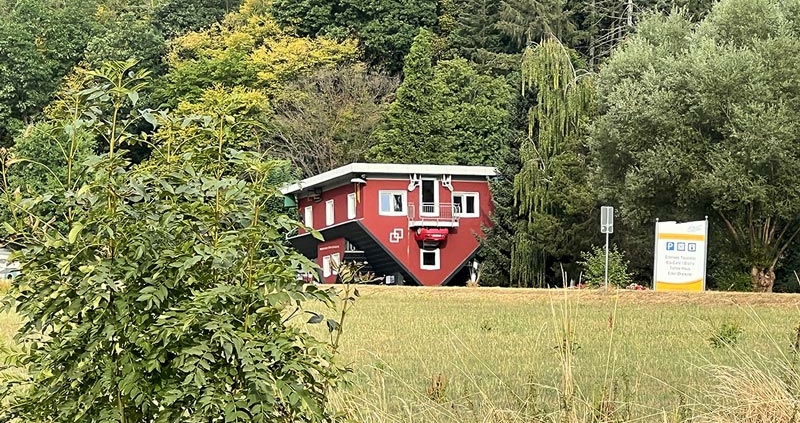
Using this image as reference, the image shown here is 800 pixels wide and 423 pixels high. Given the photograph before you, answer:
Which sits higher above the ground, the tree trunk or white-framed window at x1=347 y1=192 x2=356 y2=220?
white-framed window at x1=347 y1=192 x2=356 y2=220

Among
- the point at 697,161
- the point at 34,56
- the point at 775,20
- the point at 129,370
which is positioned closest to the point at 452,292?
the point at 697,161

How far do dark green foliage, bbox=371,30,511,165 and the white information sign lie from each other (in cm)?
2262

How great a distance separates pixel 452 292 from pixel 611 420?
19.1 meters

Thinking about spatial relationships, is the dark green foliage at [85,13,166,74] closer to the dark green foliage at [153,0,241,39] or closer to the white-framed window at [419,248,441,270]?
the dark green foliage at [153,0,241,39]

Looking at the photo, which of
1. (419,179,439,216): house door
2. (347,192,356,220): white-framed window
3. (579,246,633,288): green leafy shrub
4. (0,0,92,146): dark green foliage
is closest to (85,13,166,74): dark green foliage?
(0,0,92,146): dark green foliage

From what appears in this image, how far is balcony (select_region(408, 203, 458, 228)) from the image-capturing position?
127ft

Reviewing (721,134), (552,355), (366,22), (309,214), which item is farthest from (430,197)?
(552,355)

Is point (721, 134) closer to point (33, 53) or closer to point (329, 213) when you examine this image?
point (329, 213)

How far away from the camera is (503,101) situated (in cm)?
4947

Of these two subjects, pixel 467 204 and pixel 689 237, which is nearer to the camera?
pixel 689 237

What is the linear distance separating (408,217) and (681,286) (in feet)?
54.1

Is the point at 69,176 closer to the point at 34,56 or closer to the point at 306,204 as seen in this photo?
the point at 306,204

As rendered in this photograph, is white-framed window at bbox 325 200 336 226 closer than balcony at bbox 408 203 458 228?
No

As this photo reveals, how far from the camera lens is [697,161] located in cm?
2709
